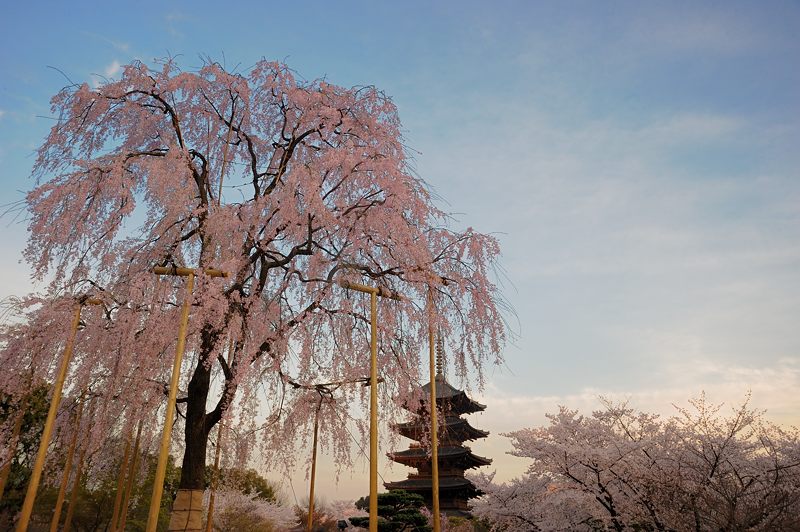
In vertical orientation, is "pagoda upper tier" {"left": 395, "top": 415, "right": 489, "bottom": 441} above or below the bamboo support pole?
above

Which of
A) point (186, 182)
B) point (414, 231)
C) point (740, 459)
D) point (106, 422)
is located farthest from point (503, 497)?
point (186, 182)

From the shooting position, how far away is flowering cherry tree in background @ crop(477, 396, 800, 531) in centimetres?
1057

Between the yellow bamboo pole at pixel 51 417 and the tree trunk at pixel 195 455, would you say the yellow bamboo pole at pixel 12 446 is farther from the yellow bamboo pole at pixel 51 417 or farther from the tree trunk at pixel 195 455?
the tree trunk at pixel 195 455

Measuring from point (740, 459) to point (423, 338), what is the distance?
8231mm

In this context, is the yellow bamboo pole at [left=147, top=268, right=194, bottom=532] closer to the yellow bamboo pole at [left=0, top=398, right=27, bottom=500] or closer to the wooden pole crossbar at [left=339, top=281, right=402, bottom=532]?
the wooden pole crossbar at [left=339, top=281, right=402, bottom=532]

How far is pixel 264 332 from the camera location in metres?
10.1

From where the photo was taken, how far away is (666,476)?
12.0m

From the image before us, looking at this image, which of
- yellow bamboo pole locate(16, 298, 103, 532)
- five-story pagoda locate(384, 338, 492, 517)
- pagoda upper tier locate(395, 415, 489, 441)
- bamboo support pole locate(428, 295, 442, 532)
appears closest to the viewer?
bamboo support pole locate(428, 295, 442, 532)

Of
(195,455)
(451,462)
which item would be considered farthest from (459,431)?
(195,455)

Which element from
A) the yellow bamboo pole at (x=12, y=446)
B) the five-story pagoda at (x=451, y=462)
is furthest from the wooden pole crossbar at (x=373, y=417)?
the five-story pagoda at (x=451, y=462)

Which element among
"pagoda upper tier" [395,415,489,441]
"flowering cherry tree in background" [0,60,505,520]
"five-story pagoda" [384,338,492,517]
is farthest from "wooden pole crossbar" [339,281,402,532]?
"pagoda upper tier" [395,415,489,441]

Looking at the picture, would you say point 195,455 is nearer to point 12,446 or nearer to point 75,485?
point 12,446

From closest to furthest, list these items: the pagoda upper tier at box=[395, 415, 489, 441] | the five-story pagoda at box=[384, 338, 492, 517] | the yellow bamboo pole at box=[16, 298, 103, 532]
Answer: the yellow bamboo pole at box=[16, 298, 103, 532] → the five-story pagoda at box=[384, 338, 492, 517] → the pagoda upper tier at box=[395, 415, 489, 441]

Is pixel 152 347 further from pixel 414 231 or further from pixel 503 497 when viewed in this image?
pixel 503 497
